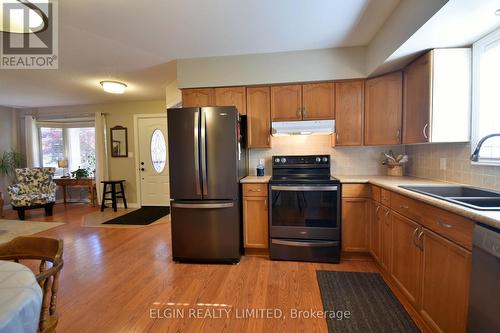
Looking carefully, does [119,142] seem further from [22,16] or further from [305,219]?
[305,219]

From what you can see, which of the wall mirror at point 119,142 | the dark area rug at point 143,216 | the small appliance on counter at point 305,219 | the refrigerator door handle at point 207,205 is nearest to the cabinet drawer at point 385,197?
the small appliance on counter at point 305,219

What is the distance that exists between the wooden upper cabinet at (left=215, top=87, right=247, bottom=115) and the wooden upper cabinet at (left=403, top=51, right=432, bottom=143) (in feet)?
5.88

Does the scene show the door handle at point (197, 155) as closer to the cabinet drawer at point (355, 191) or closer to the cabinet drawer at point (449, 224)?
the cabinet drawer at point (355, 191)

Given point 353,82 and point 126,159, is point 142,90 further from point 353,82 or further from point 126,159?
point 353,82

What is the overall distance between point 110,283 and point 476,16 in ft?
11.9

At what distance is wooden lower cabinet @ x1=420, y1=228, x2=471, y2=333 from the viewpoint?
1.18 metres

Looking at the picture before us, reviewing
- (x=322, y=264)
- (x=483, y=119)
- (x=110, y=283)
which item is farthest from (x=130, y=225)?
(x=483, y=119)

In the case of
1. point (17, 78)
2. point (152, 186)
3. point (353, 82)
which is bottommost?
point (152, 186)

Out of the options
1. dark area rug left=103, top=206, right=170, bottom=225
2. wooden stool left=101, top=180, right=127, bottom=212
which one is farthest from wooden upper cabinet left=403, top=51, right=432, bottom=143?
wooden stool left=101, top=180, right=127, bottom=212

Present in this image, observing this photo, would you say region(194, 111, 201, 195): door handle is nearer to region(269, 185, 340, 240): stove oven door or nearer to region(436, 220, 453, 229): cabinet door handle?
region(269, 185, 340, 240): stove oven door

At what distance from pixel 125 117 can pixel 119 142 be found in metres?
0.61

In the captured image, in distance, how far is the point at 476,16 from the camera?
150cm

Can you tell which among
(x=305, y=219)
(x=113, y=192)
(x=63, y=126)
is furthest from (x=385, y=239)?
(x=63, y=126)

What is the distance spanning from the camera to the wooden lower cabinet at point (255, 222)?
2.66m
